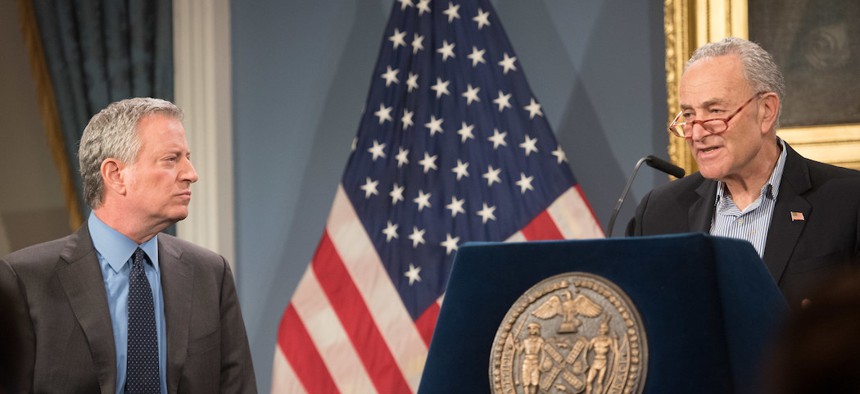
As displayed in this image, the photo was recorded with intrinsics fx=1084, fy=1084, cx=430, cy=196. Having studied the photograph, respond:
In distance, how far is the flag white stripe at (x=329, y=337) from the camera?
4719mm

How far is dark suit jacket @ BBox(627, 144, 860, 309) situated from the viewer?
265 cm

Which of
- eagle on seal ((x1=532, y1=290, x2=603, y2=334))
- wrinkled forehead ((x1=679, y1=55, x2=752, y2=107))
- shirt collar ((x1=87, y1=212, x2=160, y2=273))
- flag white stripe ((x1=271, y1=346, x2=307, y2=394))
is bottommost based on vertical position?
flag white stripe ((x1=271, y1=346, x2=307, y2=394))

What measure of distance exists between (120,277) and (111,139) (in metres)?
0.41

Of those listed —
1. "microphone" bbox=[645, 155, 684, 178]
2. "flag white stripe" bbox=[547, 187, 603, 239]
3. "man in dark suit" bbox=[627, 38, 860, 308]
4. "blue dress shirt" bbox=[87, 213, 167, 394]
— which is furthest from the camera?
"flag white stripe" bbox=[547, 187, 603, 239]

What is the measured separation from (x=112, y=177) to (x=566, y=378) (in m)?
1.80

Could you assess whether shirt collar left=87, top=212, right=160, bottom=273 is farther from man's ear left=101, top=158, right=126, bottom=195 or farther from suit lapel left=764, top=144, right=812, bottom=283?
suit lapel left=764, top=144, right=812, bottom=283

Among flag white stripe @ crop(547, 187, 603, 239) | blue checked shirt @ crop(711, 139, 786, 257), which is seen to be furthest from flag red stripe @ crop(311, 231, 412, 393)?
blue checked shirt @ crop(711, 139, 786, 257)

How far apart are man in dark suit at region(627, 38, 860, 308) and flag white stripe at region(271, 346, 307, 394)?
2.23m

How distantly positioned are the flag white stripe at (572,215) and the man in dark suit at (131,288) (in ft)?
5.50

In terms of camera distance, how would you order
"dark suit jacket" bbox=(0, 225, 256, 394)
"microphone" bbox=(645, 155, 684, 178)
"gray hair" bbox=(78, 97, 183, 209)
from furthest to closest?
"gray hair" bbox=(78, 97, 183, 209) → "dark suit jacket" bbox=(0, 225, 256, 394) → "microphone" bbox=(645, 155, 684, 178)

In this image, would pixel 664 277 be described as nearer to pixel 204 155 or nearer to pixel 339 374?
pixel 339 374

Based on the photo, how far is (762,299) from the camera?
1834mm

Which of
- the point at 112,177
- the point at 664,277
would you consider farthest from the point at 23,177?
the point at 664,277

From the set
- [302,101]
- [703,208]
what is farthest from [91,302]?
[302,101]
